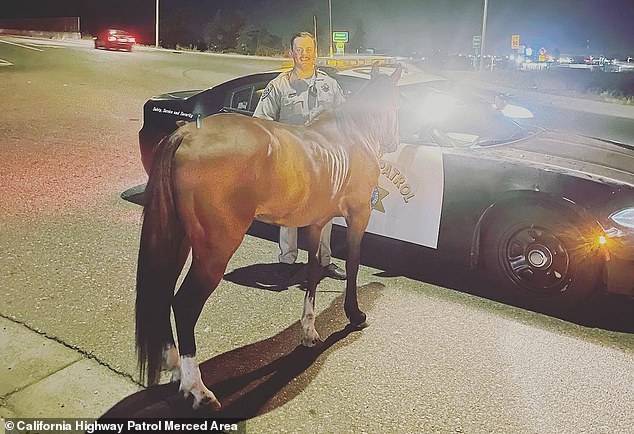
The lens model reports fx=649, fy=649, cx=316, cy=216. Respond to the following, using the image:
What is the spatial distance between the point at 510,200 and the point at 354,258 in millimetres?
1327

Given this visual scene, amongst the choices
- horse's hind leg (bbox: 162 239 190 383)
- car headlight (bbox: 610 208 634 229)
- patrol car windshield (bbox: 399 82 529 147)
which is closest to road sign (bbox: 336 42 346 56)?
patrol car windshield (bbox: 399 82 529 147)

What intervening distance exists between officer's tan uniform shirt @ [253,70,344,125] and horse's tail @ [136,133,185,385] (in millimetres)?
1504

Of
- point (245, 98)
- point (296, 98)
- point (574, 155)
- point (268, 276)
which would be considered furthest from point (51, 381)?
point (574, 155)

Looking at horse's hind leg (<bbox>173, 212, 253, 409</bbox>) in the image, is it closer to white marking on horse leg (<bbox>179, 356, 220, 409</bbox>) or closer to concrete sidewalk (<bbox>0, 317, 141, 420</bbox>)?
white marking on horse leg (<bbox>179, 356, 220, 409</bbox>)

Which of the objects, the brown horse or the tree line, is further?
the tree line

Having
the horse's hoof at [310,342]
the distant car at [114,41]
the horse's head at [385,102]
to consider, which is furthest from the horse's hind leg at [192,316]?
the distant car at [114,41]

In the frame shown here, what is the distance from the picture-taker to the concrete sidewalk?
121 inches

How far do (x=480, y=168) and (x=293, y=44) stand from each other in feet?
5.24

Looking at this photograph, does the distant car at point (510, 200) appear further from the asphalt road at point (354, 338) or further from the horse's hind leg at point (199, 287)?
the horse's hind leg at point (199, 287)

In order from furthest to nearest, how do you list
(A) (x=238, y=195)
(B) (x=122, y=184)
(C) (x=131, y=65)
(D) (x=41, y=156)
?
(C) (x=131, y=65) → (D) (x=41, y=156) → (B) (x=122, y=184) → (A) (x=238, y=195)

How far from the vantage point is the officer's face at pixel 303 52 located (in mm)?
4148

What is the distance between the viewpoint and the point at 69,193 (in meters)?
7.01

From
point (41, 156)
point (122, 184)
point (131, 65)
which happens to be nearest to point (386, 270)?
point (122, 184)

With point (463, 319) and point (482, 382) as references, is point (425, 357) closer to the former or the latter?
point (482, 382)
